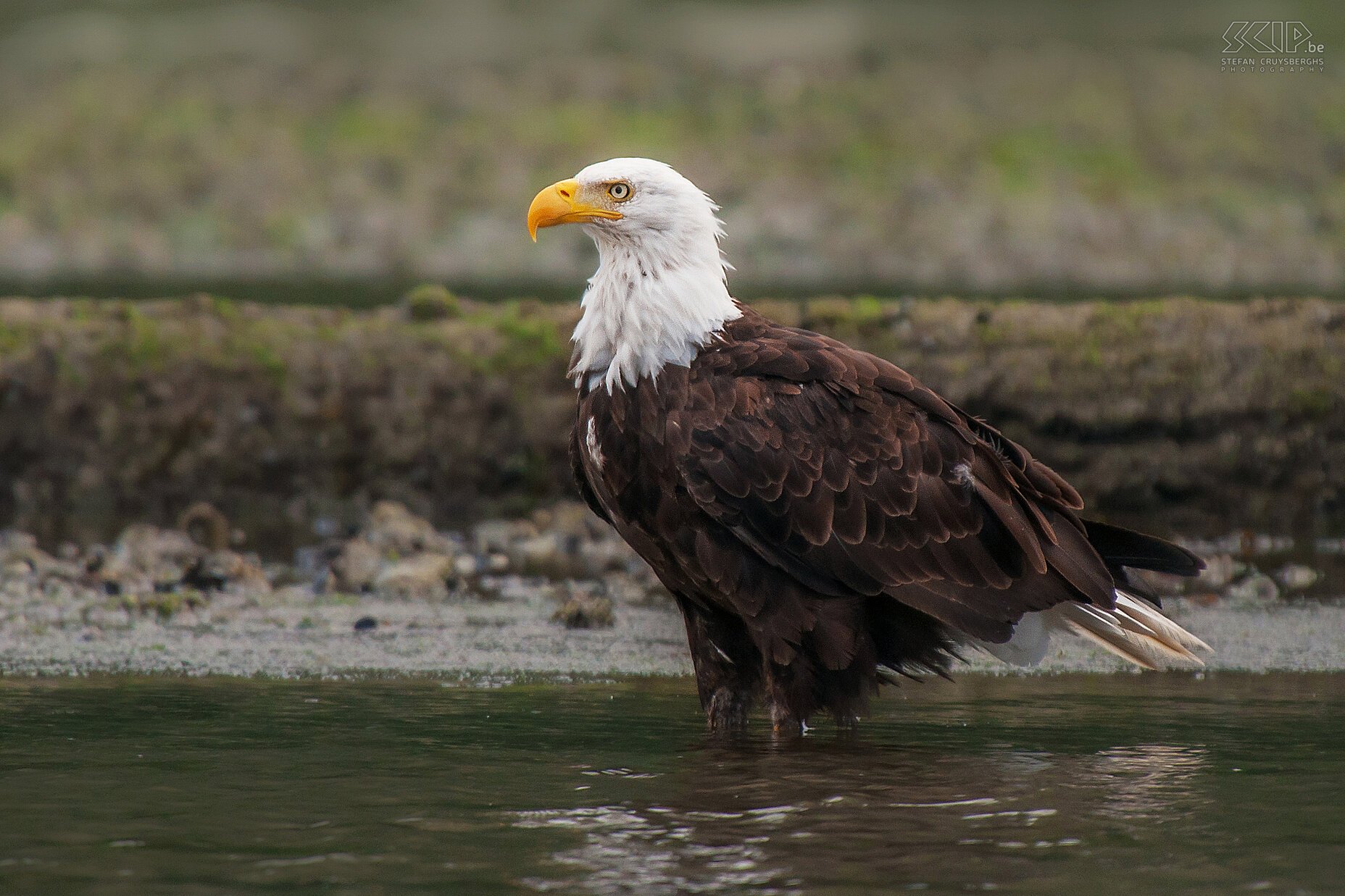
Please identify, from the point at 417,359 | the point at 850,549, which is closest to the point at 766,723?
the point at 850,549

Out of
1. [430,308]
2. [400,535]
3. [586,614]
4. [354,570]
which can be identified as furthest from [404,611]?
[430,308]

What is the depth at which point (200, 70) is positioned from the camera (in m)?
55.9

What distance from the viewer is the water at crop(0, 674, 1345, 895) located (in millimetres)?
4285

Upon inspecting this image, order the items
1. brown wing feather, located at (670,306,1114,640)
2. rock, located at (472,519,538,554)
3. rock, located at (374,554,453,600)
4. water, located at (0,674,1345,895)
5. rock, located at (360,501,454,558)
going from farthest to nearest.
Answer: rock, located at (472,519,538,554) < rock, located at (360,501,454,558) < rock, located at (374,554,453,600) < brown wing feather, located at (670,306,1114,640) < water, located at (0,674,1345,895)

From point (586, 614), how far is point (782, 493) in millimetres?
2212

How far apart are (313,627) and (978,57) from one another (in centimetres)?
5254

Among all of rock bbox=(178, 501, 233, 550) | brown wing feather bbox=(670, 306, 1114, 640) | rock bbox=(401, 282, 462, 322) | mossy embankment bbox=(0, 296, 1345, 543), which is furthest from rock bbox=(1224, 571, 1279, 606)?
rock bbox=(401, 282, 462, 322)

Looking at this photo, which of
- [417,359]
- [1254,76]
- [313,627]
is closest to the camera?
[313,627]

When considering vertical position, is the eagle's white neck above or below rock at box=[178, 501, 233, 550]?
above

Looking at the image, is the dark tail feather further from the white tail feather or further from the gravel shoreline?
the gravel shoreline

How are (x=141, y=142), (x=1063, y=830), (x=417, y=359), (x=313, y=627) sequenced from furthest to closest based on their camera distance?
1. (x=141, y=142)
2. (x=417, y=359)
3. (x=313, y=627)
4. (x=1063, y=830)

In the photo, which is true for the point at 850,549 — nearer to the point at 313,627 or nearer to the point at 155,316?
the point at 313,627

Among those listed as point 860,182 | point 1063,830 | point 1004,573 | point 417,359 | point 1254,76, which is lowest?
point 1063,830

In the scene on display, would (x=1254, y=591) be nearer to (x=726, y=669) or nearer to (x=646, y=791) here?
(x=726, y=669)
